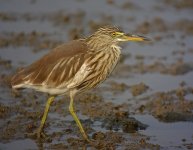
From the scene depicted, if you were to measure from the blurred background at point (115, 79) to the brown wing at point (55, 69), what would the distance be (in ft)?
2.40

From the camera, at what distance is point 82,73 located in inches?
303

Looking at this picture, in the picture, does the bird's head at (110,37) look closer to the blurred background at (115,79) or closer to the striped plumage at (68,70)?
the striped plumage at (68,70)

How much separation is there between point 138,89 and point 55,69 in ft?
7.89

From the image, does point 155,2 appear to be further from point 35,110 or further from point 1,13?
point 35,110

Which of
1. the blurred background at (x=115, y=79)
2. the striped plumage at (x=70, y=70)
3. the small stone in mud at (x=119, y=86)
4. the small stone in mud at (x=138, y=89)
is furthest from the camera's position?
the small stone in mud at (x=119, y=86)

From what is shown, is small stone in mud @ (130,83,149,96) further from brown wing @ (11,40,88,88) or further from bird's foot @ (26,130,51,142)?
bird's foot @ (26,130,51,142)

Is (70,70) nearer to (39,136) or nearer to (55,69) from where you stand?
(55,69)

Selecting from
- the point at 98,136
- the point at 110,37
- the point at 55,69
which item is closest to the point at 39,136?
the point at 98,136

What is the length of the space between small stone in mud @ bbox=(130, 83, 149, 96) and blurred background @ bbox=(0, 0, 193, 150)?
2 cm

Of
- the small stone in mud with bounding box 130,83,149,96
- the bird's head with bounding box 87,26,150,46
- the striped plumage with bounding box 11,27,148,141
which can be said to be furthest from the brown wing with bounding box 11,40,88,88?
the small stone in mud with bounding box 130,83,149,96

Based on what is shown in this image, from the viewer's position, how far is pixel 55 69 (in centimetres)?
779

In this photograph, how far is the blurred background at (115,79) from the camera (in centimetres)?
800

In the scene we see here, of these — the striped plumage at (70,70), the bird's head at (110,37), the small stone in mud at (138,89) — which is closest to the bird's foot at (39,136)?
the striped plumage at (70,70)

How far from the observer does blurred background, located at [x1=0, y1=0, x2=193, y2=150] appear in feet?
26.2
